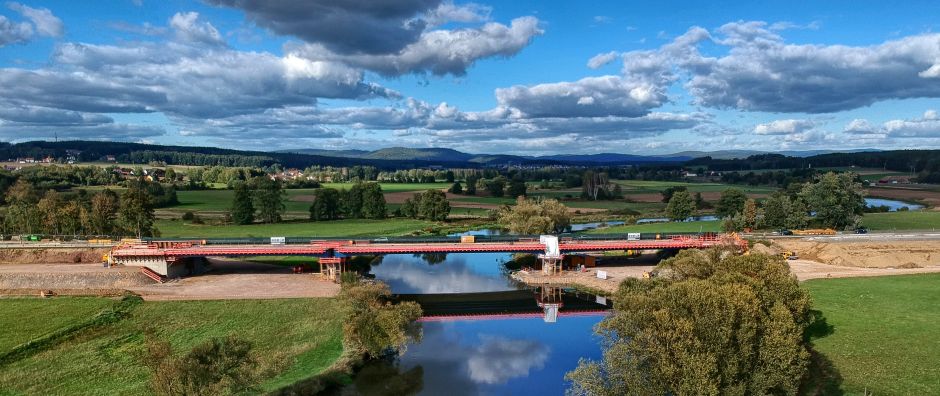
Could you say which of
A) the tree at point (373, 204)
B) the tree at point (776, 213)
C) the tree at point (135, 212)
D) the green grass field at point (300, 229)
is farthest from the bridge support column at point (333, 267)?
the tree at point (776, 213)

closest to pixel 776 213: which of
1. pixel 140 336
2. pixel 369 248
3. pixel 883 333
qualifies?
pixel 883 333

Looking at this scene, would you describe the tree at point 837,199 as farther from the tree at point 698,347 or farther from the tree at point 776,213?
the tree at point 698,347

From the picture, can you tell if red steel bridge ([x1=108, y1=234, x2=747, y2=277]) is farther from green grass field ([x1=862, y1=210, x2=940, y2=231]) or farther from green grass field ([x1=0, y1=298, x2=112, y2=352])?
green grass field ([x1=862, y1=210, x2=940, y2=231])

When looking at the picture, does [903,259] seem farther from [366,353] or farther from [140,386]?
[140,386]

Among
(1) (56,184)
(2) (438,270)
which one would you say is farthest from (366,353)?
(1) (56,184)

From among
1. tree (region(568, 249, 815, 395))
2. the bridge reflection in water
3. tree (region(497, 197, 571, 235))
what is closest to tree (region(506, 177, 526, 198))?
tree (region(497, 197, 571, 235))

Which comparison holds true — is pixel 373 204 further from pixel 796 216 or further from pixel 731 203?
pixel 796 216

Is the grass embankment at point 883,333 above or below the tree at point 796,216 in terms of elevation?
below
